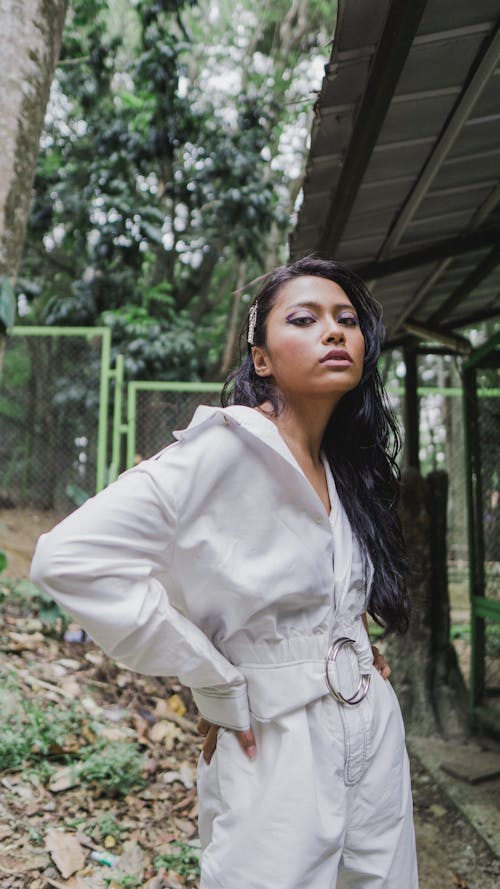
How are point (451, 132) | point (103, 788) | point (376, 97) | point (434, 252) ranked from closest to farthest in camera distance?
point (376, 97) < point (451, 132) < point (103, 788) < point (434, 252)

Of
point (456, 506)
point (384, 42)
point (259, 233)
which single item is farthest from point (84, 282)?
point (384, 42)

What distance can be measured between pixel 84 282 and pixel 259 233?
2497 millimetres

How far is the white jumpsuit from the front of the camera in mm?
1393

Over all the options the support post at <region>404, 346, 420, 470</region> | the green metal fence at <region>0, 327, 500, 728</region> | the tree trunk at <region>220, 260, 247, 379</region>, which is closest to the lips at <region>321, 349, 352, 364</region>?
the support post at <region>404, 346, 420, 470</region>

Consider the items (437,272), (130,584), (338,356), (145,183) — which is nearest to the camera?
(130,584)

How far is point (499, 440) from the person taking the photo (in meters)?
4.71

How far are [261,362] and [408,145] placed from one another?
1513 millimetres

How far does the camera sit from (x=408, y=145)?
2.84 m

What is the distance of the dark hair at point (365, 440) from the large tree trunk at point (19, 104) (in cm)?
149

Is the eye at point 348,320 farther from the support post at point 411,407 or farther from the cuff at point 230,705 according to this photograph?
the support post at point 411,407

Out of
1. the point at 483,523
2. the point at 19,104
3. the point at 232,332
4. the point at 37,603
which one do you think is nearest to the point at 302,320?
the point at 19,104

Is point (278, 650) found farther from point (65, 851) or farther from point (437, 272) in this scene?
point (437, 272)

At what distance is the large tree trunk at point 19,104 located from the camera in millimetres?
2943

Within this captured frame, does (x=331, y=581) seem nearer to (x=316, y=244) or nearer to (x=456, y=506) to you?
(x=316, y=244)
